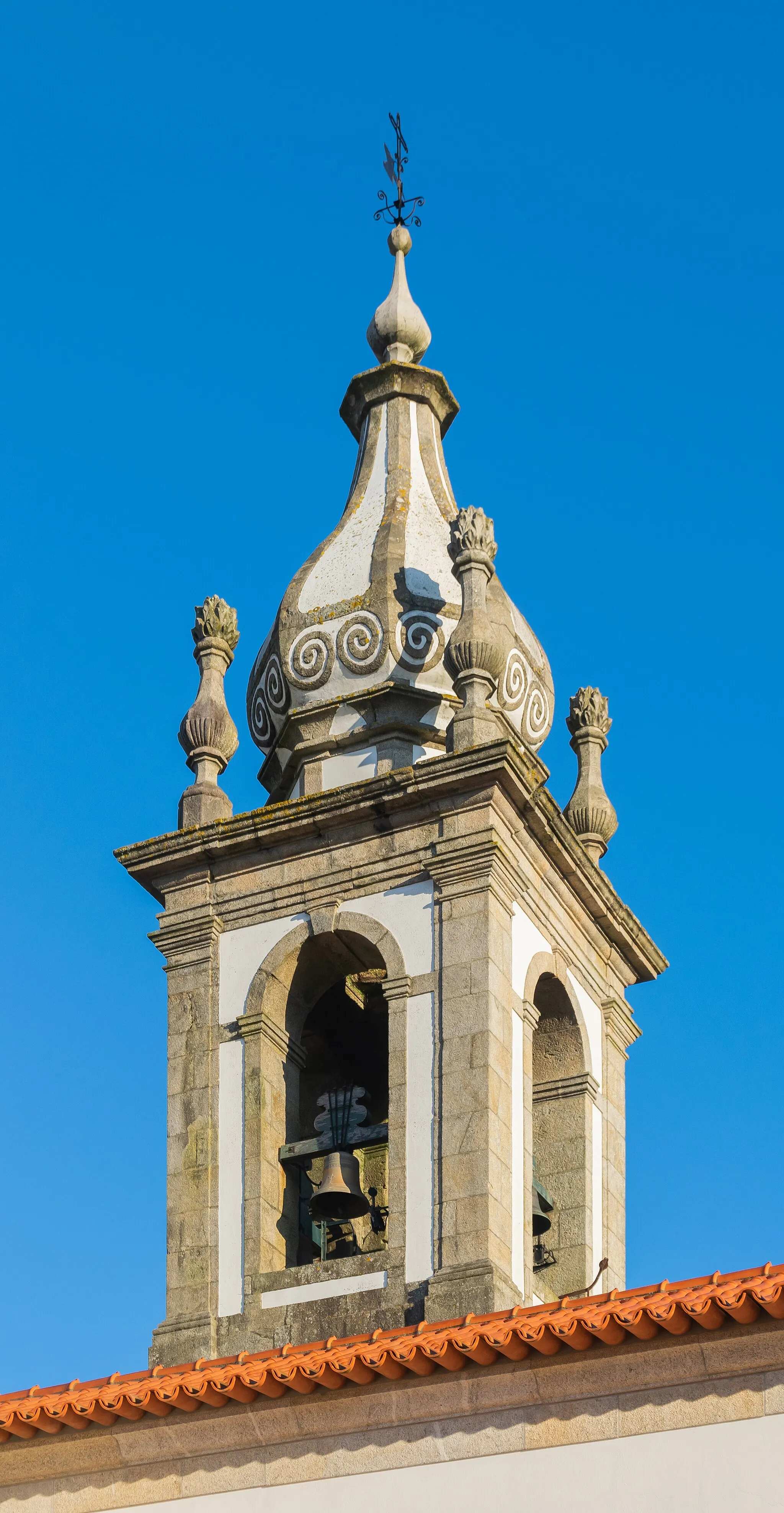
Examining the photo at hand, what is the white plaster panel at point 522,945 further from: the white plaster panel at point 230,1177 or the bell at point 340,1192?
the white plaster panel at point 230,1177

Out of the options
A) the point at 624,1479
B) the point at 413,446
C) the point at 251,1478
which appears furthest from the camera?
the point at 413,446

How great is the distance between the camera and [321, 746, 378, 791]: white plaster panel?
67.1 feet

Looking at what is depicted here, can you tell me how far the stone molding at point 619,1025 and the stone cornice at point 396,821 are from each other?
0.56m

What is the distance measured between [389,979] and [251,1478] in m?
5.06

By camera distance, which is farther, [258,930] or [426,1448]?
[258,930]

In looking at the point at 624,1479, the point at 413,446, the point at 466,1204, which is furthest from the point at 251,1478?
the point at 413,446

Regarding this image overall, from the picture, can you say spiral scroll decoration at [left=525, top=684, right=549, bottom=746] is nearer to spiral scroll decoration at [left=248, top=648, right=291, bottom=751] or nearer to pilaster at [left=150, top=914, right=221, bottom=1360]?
spiral scroll decoration at [left=248, top=648, right=291, bottom=751]

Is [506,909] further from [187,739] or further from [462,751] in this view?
[187,739]

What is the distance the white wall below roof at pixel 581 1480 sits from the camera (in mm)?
13227

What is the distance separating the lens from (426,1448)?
1410 cm

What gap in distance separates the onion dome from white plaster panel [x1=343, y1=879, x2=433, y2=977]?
1.27 m

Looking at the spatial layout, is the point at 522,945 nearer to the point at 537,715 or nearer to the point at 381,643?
the point at 537,715

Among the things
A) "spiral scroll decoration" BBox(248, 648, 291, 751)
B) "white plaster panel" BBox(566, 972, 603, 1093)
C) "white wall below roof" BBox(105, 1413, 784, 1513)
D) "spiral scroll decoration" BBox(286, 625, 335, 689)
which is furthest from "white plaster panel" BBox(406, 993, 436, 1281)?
"white wall below roof" BBox(105, 1413, 784, 1513)

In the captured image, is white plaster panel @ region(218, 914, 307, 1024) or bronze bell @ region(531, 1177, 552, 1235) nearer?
→ bronze bell @ region(531, 1177, 552, 1235)
